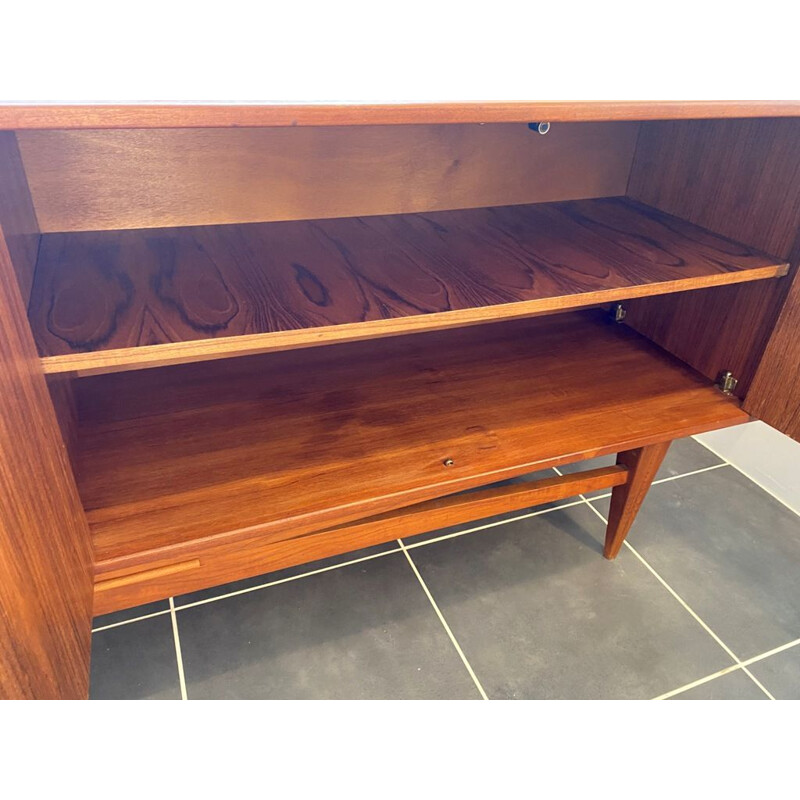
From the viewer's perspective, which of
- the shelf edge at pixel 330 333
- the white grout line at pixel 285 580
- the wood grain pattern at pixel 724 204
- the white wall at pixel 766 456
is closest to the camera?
the shelf edge at pixel 330 333

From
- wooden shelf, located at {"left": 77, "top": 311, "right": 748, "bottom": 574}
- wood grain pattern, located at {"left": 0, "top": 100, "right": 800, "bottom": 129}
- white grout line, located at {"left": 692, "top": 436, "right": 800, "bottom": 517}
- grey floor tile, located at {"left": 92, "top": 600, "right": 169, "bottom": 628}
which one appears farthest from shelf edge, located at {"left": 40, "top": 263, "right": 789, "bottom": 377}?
white grout line, located at {"left": 692, "top": 436, "right": 800, "bottom": 517}

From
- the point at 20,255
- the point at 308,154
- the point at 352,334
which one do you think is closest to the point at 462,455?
the point at 352,334

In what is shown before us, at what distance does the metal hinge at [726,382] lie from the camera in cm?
108

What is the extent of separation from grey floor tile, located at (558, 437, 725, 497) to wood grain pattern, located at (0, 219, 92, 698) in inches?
45.0

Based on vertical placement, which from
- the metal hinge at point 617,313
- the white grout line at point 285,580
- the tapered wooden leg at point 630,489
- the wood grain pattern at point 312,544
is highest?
the metal hinge at point 617,313

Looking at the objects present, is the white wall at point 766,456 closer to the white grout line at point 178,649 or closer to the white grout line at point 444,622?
the white grout line at point 444,622

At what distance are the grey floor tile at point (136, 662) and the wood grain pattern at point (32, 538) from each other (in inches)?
A: 16.7

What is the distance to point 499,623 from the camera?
1140 millimetres

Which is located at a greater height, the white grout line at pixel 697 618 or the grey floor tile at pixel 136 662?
the grey floor tile at pixel 136 662

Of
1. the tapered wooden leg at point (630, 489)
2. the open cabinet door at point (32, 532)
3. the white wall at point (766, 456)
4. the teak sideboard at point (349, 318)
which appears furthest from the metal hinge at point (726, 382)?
the open cabinet door at point (32, 532)

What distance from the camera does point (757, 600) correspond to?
1.22 m

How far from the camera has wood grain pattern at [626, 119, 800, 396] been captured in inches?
36.8

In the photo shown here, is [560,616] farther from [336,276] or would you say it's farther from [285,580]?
[336,276]
